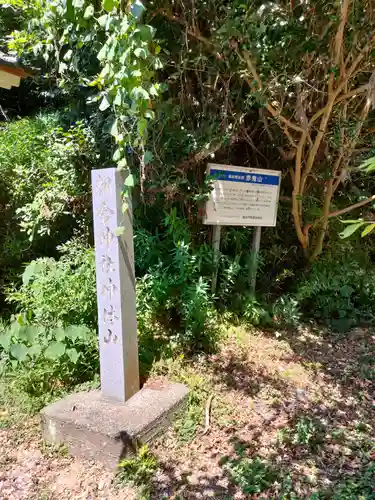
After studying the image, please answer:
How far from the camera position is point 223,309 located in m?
3.98

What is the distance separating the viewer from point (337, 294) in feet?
14.6

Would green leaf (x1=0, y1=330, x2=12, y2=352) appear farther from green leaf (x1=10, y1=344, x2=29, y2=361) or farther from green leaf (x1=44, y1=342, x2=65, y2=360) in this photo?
green leaf (x1=44, y1=342, x2=65, y2=360)

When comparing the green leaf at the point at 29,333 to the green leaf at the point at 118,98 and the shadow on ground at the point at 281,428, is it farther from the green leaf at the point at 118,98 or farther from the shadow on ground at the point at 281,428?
the green leaf at the point at 118,98

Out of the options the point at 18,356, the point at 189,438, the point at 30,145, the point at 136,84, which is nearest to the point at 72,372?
the point at 18,356

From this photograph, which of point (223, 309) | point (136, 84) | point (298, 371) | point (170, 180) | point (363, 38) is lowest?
point (298, 371)

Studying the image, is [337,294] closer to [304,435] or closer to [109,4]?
[304,435]

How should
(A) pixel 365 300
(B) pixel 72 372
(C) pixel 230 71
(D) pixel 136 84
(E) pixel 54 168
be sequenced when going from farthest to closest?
1. (A) pixel 365 300
2. (E) pixel 54 168
3. (C) pixel 230 71
4. (B) pixel 72 372
5. (D) pixel 136 84

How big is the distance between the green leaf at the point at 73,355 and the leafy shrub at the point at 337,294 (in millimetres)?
2521

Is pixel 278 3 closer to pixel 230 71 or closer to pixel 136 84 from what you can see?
pixel 230 71

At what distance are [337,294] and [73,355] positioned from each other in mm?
3054

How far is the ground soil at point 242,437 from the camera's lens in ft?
7.38

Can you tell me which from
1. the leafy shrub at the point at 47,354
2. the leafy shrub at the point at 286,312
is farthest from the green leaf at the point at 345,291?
the leafy shrub at the point at 47,354

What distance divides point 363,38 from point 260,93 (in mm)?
1109

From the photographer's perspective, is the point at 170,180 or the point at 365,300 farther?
the point at 365,300
